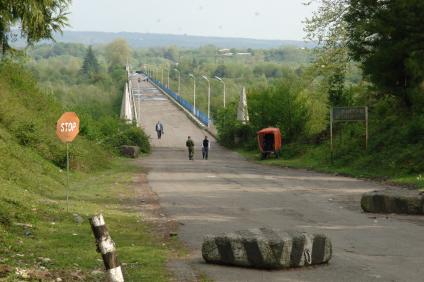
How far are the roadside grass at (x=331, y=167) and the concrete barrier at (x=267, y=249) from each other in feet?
46.3

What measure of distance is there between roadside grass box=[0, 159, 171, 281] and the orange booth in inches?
1008

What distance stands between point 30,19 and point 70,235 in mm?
10097

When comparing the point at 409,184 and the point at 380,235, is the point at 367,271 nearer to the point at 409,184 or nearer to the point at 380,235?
the point at 380,235

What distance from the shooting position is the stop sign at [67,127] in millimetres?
19734

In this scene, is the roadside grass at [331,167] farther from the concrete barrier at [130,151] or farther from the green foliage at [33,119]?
the green foliage at [33,119]

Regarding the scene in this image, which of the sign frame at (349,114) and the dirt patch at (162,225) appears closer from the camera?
the dirt patch at (162,225)

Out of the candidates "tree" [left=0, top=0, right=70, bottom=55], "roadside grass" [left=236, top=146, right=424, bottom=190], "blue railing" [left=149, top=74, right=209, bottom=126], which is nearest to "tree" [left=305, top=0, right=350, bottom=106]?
"roadside grass" [left=236, top=146, right=424, bottom=190]

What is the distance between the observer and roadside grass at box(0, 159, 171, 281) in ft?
37.8

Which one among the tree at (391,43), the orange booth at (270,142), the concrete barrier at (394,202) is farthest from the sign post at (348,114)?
the concrete barrier at (394,202)

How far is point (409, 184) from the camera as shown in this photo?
89.8ft

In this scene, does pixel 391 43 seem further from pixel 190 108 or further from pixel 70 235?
pixel 190 108

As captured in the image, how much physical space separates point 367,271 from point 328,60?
39188 millimetres

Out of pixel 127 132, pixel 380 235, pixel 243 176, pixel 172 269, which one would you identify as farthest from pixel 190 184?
pixel 127 132

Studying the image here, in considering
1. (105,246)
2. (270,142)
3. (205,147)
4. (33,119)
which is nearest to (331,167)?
(270,142)
